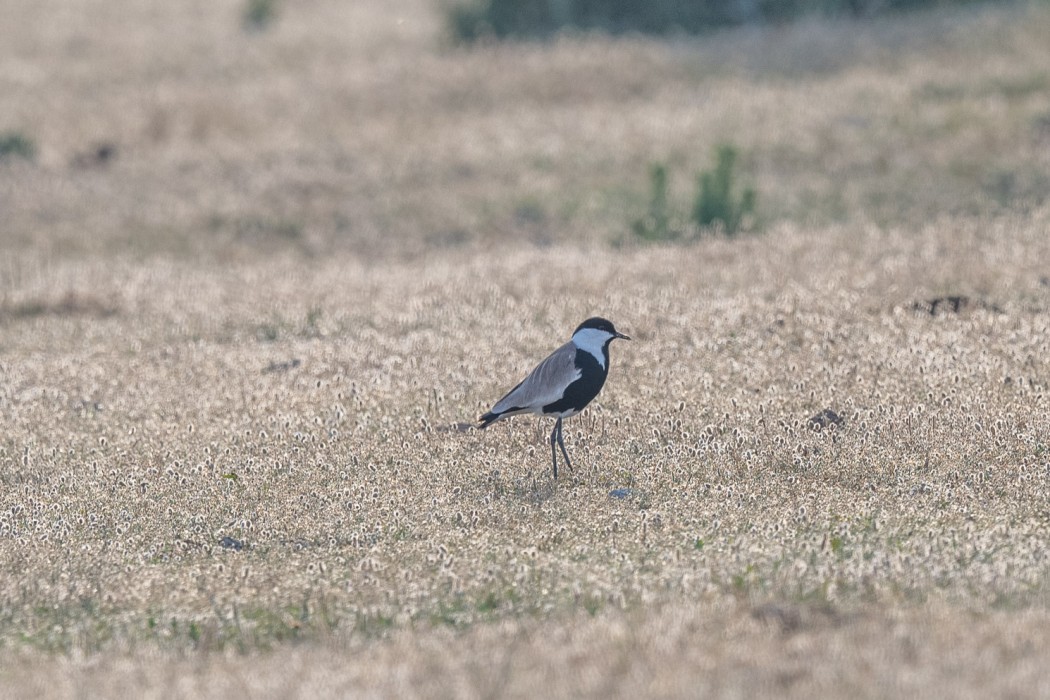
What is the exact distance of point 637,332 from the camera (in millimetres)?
14555

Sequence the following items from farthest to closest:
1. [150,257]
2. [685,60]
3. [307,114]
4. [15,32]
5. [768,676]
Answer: [15,32]
[685,60]
[307,114]
[150,257]
[768,676]

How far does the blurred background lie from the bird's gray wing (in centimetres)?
1023

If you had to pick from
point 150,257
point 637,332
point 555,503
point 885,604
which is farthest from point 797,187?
point 885,604

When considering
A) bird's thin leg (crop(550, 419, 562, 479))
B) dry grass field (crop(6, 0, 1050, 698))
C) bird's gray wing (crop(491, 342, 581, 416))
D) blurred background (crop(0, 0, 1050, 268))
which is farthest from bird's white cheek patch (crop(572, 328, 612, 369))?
blurred background (crop(0, 0, 1050, 268))

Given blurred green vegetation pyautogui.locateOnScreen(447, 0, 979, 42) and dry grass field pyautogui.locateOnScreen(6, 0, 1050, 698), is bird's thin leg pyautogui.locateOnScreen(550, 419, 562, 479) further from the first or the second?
blurred green vegetation pyautogui.locateOnScreen(447, 0, 979, 42)

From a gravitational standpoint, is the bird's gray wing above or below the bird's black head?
below

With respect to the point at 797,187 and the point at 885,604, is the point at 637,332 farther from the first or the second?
the point at 797,187

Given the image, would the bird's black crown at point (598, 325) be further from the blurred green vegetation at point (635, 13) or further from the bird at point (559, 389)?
the blurred green vegetation at point (635, 13)

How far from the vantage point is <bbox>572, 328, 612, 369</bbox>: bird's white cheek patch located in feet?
35.0

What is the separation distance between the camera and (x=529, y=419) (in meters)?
12.0

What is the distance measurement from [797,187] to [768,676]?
1796cm

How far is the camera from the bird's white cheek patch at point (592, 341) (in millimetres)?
10664

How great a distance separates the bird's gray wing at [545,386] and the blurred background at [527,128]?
10.2 meters

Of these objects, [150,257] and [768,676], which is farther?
[150,257]
